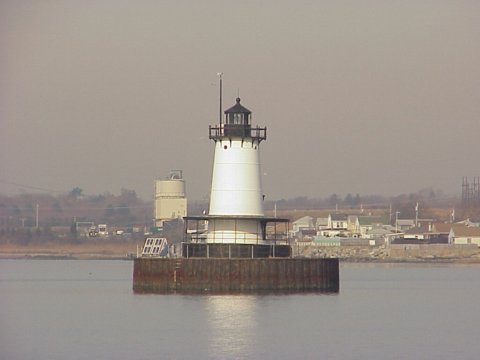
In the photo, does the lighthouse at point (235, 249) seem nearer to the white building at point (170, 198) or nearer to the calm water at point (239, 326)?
the calm water at point (239, 326)

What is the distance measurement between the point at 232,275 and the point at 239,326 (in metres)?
12.3

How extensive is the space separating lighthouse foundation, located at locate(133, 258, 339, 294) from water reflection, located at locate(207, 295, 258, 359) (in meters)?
1.55

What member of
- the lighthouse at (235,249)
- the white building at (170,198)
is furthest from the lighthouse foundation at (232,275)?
the white building at (170,198)

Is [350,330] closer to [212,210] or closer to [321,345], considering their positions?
[321,345]

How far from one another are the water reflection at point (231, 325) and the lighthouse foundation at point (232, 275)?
1552 millimetres

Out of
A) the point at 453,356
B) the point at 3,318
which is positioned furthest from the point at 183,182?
the point at 453,356

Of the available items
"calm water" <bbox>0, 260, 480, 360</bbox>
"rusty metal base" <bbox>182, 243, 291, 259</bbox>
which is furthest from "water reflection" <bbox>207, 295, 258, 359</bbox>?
"rusty metal base" <bbox>182, 243, 291, 259</bbox>

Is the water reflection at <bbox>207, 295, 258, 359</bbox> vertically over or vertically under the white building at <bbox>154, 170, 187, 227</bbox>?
under

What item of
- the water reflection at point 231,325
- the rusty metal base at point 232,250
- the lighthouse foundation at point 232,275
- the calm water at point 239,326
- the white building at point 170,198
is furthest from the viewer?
the white building at point 170,198

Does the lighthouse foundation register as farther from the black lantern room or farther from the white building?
the white building

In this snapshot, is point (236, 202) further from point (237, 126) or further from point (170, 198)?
point (170, 198)

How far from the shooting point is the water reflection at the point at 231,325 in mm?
47125

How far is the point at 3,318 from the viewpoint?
193 ft

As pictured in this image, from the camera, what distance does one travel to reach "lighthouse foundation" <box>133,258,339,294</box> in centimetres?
6619
